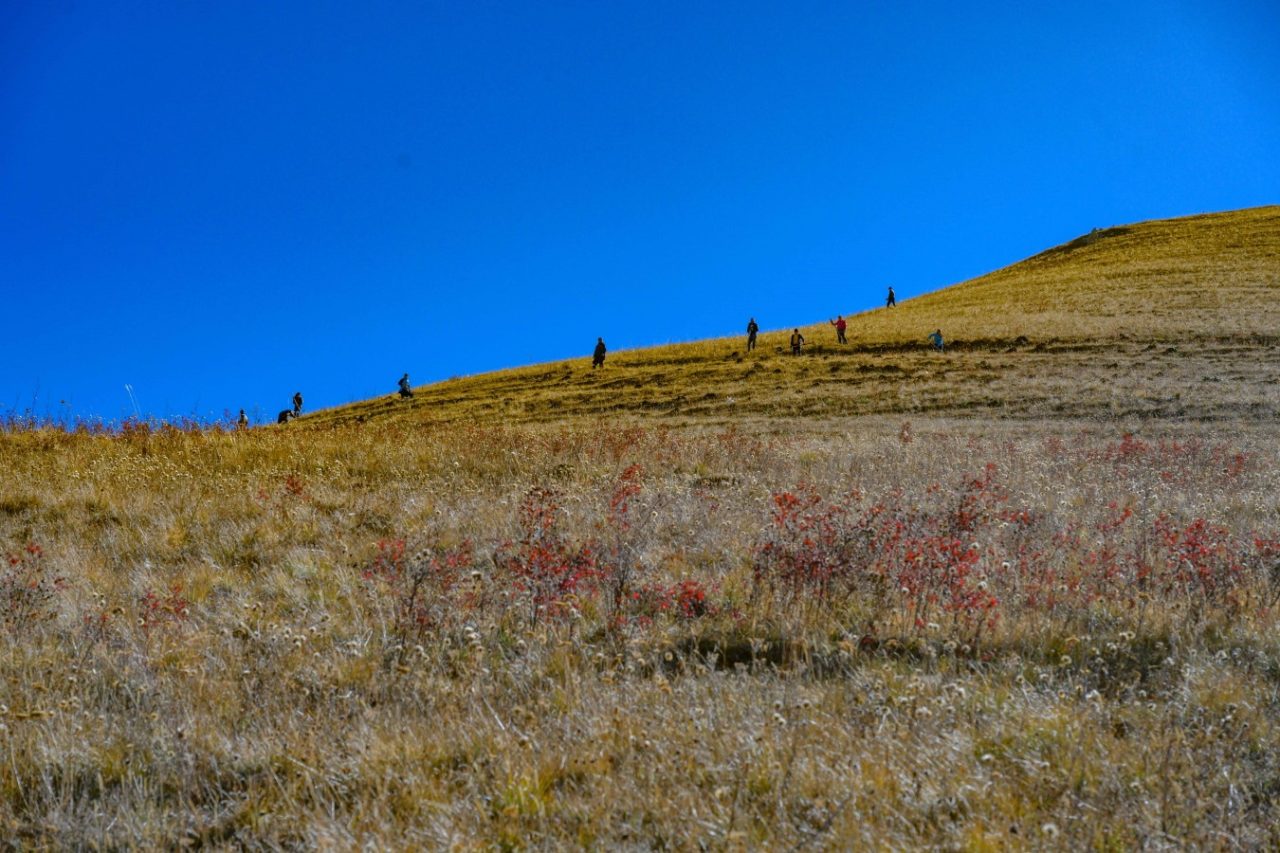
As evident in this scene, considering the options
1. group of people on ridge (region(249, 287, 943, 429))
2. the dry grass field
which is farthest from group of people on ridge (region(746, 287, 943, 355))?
the dry grass field

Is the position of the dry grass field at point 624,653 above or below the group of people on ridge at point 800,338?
below

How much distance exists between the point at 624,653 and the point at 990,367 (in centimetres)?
3010

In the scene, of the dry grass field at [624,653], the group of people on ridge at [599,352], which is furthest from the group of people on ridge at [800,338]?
the dry grass field at [624,653]

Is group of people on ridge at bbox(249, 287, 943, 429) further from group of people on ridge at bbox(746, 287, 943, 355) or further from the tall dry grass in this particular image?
the tall dry grass

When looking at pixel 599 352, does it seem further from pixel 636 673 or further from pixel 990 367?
pixel 636 673

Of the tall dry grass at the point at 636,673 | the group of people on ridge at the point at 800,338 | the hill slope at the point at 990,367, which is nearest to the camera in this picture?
the tall dry grass at the point at 636,673

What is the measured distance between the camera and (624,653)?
18.2ft

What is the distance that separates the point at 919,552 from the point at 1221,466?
10.4 meters

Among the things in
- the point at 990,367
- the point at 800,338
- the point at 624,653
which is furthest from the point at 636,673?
the point at 800,338

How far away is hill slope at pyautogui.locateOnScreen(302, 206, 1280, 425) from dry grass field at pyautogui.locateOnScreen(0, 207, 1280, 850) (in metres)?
13.2

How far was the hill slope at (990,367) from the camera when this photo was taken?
86.6ft

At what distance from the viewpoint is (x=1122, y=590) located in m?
6.52

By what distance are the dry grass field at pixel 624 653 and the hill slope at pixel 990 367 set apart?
13183mm

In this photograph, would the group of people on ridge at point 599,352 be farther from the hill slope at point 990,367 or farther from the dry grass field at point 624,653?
the dry grass field at point 624,653
